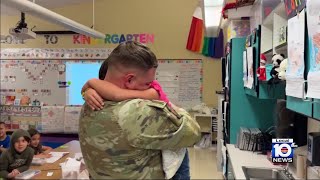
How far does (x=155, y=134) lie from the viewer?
89cm

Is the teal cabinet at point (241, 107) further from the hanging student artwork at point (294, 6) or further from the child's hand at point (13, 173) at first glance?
the child's hand at point (13, 173)

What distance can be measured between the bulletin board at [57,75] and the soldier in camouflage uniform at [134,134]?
5.74 m

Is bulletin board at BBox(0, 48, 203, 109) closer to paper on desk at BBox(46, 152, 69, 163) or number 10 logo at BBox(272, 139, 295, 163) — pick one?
paper on desk at BBox(46, 152, 69, 163)

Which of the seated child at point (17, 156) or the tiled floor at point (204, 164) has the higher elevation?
the seated child at point (17, 156)

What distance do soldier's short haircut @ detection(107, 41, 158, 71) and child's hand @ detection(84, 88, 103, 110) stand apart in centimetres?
10

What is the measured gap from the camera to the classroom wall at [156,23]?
6.65 metres

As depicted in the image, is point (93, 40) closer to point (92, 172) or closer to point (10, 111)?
point (10, 111)

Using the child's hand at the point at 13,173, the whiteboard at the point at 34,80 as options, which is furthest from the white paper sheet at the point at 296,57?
the whiteboard at the point at 34,80

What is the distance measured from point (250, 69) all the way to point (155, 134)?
2222mm

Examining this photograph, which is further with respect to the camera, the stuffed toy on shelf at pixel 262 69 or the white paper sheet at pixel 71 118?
the white paper sheet at pixel 71 118

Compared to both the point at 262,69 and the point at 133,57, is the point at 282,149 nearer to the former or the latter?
the point at 262,69

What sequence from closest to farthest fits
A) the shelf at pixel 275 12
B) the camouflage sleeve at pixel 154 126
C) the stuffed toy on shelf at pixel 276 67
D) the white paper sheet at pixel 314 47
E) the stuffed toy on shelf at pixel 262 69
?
the camouflage sleeve at pixel 154 126 < the white paper sheet at pixel 314 47 < the stuffed toy on shelf at pixel 276 67 < the shelf at pixel 275 12 < the stuffed toy on shelf at pixel 262 69

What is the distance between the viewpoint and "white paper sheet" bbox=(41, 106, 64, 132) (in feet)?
22.9

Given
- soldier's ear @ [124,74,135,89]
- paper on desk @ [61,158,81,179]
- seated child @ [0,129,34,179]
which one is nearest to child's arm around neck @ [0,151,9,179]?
seated child @ [0,129,34,179]
